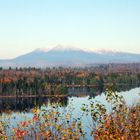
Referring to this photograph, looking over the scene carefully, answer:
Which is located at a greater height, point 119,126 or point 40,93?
point 119,126

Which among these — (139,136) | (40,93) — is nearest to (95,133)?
(139,136)

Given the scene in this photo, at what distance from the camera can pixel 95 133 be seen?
11.6 meters

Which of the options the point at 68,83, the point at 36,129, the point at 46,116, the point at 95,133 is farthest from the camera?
the point at 68,83

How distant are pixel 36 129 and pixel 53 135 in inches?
55.0

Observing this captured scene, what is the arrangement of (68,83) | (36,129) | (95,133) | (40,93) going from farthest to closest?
1. (68,83)
2. (40,93)
3. (36,129)
4. (95,133)

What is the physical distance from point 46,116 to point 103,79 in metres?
167

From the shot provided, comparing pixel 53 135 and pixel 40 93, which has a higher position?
pixel 53 135

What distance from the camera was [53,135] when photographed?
13391mm

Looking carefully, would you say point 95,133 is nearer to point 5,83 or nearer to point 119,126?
point 119,126

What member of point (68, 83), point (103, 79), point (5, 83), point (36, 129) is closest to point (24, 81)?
point (5, 83)

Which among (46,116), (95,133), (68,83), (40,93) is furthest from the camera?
(68,83)

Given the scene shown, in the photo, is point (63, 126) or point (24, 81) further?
point (24, 81)

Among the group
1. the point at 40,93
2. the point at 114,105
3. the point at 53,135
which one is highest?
the point at 114,105

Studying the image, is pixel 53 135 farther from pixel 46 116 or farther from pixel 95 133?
pixel 95 133
